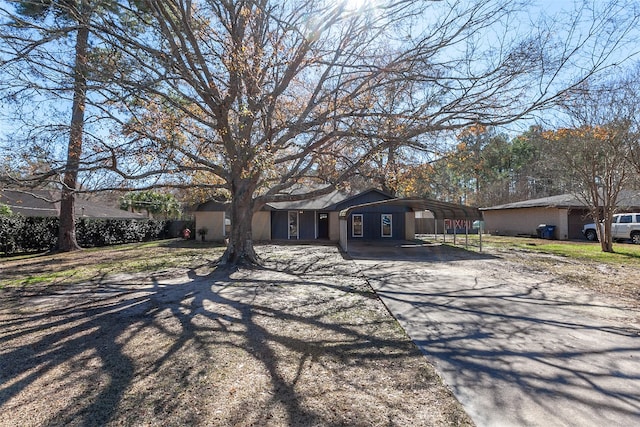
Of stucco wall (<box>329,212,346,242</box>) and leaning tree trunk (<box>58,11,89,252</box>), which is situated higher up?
leaning tree trunk (<box>58,11,89,252</box>)

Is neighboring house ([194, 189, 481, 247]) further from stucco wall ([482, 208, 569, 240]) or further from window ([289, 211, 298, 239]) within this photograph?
stucco wall ([482, 208, 569, 240])

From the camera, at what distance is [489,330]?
16.6 ft

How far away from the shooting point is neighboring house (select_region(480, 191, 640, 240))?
2212 centimetres

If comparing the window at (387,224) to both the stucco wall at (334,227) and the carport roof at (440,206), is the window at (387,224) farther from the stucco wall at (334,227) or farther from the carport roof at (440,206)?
the carport roof at (440,206)

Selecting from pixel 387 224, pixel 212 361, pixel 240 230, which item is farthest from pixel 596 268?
pixel 387 224

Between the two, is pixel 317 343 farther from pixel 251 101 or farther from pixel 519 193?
pixel 519 193

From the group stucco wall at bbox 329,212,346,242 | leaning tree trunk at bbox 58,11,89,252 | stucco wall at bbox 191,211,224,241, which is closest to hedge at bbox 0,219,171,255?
leaning tree trunk at bbox 58,11,89,252

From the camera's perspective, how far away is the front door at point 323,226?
23.1 metres

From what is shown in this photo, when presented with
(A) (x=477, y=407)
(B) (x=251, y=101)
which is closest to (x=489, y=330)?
(A) (x=477, y=407)

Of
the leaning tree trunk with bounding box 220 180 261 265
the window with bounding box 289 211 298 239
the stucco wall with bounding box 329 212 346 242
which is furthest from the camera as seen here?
the window with bounding box 289 211 298 239

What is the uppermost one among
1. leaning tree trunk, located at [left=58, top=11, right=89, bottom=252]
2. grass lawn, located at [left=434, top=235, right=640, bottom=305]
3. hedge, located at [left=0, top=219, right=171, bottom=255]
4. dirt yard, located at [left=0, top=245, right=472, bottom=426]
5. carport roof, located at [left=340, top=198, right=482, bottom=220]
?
leaning tree trunk, located at [left=58, top=11, right=89, bottom=252]

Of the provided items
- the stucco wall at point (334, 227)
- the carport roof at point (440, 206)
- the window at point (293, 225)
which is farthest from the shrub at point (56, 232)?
the carport roof at point (440, 206)

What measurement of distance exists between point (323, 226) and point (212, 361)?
1937 cm

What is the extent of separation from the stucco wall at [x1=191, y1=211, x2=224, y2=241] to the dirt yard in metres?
14.4
